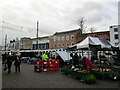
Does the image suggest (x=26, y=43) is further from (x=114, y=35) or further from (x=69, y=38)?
(x=114, y=35)

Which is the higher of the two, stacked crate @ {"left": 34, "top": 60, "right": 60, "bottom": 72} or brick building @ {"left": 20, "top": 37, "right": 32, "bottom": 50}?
brick building @ {"left": 20, "top": 37, "right": 32, "bottom": 50}

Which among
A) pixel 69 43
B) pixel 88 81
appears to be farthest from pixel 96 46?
pixel 69 43

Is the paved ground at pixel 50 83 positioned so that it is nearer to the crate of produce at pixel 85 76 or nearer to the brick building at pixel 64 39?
the crate of produce at pixel 85 76

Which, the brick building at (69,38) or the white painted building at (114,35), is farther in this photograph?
the brick building at (69,38)

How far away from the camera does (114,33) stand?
34.2 meters

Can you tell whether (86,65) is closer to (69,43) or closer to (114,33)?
(114,33)

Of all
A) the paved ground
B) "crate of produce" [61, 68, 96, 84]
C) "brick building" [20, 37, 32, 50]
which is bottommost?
the paved ground

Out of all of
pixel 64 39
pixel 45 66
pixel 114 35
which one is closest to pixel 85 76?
pixel 45 66

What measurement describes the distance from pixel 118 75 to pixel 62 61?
302 inches

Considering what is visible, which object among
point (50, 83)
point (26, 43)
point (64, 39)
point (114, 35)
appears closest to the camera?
point (50, 83)

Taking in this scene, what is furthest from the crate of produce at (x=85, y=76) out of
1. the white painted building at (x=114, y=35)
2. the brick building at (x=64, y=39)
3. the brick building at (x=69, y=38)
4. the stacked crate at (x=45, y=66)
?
the brick building at (x=64, y=39)

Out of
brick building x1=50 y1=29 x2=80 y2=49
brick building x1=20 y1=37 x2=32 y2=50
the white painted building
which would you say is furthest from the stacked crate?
brick building x1=20 y1=37 x2=32 y2=50

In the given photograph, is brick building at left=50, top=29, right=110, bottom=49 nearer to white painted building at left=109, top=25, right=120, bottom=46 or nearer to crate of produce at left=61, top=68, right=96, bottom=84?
white painted building at left=109, top=25, right=120, bottom=46

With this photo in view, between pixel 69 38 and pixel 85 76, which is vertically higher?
pixel 69 38
